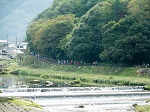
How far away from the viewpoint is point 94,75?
2562 inches

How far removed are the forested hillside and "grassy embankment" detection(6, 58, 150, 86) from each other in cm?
224

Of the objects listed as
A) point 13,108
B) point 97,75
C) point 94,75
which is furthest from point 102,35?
point 13,108

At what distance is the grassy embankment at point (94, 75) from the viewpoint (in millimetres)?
57656

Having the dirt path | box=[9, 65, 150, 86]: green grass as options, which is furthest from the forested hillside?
the dirt path

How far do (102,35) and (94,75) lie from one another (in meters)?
9.01

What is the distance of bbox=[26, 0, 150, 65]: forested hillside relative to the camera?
214ft

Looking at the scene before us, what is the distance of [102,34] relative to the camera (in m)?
71.4

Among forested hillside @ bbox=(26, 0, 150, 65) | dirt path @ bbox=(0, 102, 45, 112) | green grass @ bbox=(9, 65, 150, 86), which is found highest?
forested hillside @ bbox=(26, 0, 150, 65)

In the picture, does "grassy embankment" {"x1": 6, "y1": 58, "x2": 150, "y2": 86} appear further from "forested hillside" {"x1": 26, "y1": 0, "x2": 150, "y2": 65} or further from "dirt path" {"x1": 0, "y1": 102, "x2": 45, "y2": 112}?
"dirt path" {"x1": 0, "y1": 102, "x2": 45, "y2": 112}

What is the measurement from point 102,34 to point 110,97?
27670mm

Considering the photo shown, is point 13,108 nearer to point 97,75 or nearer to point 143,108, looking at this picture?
point 143,108

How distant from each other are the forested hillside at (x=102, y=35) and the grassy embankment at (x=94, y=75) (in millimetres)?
2245

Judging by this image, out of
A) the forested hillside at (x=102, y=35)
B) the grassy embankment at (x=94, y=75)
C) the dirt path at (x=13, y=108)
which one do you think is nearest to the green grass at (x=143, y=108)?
the dirt path at (x=13, y=108)

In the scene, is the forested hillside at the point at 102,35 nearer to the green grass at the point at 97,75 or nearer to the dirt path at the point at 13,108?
the green grass at the point at 97,75
